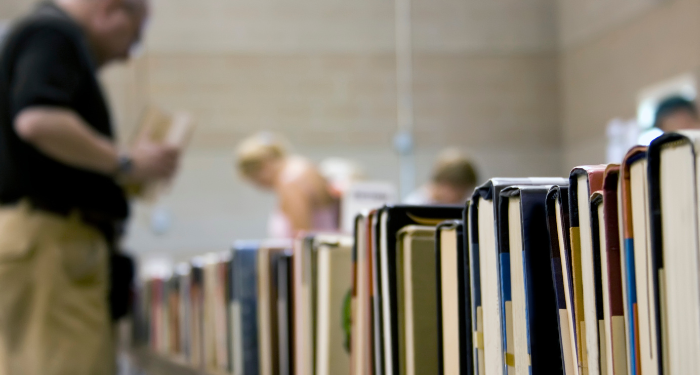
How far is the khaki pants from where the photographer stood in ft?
4.08

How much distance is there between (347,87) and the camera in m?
4.76

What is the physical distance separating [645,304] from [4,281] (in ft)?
3.69

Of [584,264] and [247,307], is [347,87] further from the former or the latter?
[584,264]

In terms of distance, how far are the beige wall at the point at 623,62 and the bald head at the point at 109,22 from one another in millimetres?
1993

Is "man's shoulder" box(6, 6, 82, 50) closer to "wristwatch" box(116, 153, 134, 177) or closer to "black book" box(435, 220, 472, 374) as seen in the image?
"wristwatch" box(116, 153, 134, 177)

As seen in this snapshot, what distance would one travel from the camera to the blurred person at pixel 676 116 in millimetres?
2443

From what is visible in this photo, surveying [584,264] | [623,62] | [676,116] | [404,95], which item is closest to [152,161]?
[584,264]

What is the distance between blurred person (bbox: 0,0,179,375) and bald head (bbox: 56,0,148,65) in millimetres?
15

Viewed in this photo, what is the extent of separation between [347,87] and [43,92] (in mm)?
3526

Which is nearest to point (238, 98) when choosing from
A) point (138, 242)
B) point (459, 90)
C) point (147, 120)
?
point (138, 242)

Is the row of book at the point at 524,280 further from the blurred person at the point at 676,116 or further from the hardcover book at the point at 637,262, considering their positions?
the blurred person at the point at 676,116

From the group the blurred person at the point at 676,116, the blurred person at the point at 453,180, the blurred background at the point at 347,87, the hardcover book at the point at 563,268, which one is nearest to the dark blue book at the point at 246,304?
the hardcover book at the point at 563,268

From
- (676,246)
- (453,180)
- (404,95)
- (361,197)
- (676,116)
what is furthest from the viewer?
(404,95)

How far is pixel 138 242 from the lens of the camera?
439 cm
